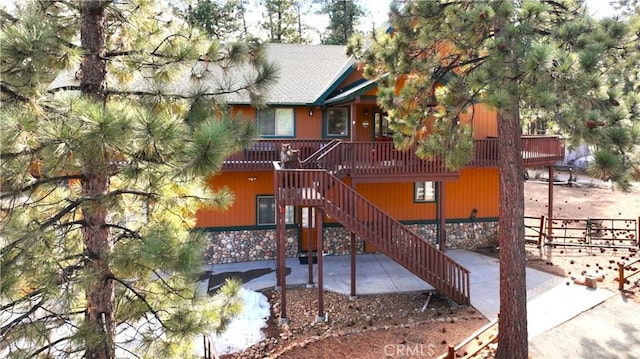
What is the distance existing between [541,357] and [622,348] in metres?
1.54

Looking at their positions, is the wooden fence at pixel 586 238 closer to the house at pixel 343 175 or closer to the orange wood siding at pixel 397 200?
the house at pixel 343 175

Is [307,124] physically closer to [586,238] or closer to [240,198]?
[240,198]

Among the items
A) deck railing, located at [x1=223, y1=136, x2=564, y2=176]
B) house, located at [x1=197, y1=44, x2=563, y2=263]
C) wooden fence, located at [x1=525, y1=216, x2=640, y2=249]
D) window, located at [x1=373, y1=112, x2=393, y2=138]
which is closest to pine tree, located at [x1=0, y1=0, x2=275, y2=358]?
deck railing, located at [x1=223, y1=136, x2=564, y2=176]

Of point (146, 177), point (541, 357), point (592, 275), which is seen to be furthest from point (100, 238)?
point (592, 275)

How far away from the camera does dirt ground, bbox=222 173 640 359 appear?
7.93m

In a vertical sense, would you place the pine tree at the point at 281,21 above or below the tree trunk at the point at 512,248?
above

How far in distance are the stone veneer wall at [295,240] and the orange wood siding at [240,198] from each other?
38 centimetres

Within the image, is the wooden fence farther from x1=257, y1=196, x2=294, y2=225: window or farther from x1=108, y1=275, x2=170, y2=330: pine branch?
x1=108, y1=275, x2=170, y2=330: pine branch

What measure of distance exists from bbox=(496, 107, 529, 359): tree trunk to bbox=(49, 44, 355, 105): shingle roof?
169 inches

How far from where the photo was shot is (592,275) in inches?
430

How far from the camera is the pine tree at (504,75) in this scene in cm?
579

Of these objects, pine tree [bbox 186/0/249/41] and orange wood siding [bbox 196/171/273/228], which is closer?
orange wood siding [bbox 196/171/273/228]

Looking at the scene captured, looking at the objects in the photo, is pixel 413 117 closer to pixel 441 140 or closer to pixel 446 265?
pixel 441 140

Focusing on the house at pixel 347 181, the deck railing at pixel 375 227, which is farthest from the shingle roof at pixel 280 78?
the deck railing at pixel 375 227
